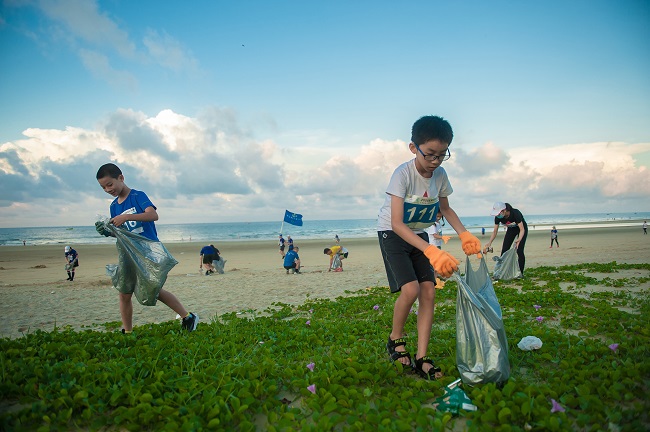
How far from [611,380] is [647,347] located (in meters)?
1.10

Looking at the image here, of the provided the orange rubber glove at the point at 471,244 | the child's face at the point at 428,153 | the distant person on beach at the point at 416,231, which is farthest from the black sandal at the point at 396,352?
the child's face at the point at 428,153

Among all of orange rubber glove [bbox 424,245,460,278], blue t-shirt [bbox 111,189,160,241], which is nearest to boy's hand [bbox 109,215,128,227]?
blue t-shirt [bbox 111,189,160,241]

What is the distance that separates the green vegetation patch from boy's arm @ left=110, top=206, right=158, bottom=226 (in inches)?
55.4

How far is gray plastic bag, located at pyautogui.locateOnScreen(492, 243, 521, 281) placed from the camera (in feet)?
32.1

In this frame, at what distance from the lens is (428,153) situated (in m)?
3.57

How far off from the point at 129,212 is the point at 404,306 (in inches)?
151

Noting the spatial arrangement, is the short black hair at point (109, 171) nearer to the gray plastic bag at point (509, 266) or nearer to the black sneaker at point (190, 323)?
the black sneaker at point (190, 323)

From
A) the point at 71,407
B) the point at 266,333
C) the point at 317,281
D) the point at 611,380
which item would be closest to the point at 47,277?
the point at 317,281

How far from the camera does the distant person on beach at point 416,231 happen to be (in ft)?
11.6

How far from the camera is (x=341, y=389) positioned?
2.99m

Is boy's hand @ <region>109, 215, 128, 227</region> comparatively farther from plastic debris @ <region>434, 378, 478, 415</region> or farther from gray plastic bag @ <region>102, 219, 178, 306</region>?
plastic debris @ <region>434, 378, 478, 415</region>

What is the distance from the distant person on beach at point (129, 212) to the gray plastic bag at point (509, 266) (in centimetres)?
789

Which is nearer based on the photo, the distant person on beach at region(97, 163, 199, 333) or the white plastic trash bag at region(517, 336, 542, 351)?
the white plastic trash bag at region(517, 336, 542, 351)

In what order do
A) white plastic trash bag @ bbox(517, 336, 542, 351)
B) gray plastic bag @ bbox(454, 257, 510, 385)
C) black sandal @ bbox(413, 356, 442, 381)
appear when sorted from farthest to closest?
white plastic trash bag @ bbox(517, 336, 542, 351) → black sandal @ bbox(413, 356, 442, 381) → gray plastic bag @ bbox(454, 257, 510, 385)
